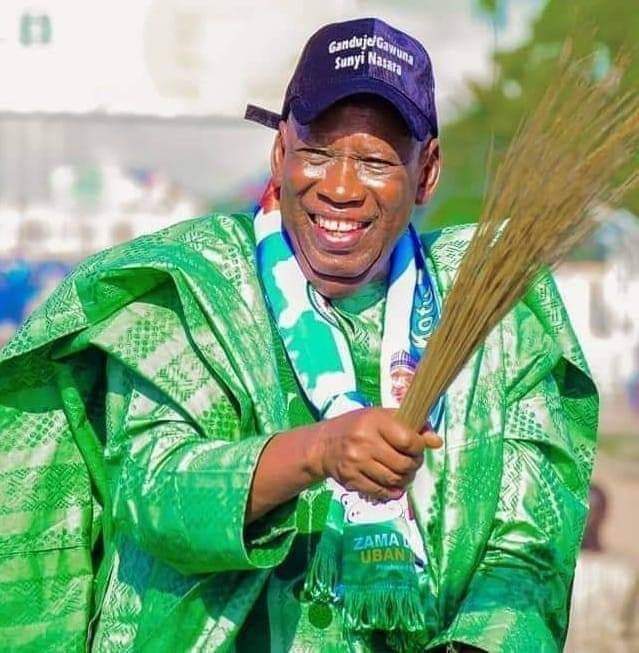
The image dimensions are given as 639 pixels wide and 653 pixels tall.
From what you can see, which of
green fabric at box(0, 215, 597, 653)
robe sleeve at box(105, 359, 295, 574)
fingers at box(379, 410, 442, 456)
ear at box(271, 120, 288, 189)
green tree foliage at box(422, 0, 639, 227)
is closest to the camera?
fingers at box(379, 410, 442, 456)

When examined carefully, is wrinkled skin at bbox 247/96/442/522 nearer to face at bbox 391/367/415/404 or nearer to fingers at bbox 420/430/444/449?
face at bbox 391/367/415/404

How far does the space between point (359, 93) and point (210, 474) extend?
25.3 inches

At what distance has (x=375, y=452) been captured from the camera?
2.83 meters

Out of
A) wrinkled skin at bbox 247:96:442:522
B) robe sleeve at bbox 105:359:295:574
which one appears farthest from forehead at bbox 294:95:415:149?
robe sleeve at bbox 105:359:295:574

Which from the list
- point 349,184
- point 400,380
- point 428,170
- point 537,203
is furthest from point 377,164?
point 537,203

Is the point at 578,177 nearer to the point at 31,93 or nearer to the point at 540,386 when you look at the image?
the point at 540,386

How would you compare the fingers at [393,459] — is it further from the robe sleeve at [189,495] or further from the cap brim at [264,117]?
the cap brim at [264,117]

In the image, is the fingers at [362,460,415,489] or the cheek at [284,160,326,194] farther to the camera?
the cheek at [284,160,326,194]

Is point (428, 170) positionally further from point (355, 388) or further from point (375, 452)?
point (375, 452)

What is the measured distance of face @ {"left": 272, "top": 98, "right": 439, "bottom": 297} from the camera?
3.26 m

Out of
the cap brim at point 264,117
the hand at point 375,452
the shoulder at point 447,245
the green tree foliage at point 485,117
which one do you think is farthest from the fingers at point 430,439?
the green tree foliage at point 485,117

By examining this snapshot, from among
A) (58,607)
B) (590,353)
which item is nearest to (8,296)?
(590,353)

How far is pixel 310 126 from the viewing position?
3.29 metres

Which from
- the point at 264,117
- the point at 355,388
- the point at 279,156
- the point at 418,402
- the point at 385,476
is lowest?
the point at 385,476
